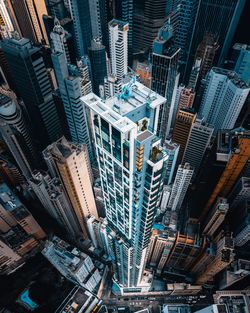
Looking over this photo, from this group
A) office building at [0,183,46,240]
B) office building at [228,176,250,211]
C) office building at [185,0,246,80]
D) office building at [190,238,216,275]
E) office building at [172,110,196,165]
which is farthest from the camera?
office building at [185,0,246,80]

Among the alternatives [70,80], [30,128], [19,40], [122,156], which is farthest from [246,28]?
[122,156]

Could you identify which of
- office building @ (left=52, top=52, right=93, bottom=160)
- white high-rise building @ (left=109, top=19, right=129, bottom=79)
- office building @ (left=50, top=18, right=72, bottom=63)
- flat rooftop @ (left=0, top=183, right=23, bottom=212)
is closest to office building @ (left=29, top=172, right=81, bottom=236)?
flat rooftop @ (left=0, top=183, right=23, bottom=212)

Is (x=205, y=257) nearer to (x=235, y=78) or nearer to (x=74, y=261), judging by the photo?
(x=74, y=261)

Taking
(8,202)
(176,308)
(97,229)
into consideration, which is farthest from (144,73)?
(176,308)

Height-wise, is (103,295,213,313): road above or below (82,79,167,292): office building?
below

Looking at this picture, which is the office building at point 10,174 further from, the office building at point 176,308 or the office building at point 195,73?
the office building at point 195,73

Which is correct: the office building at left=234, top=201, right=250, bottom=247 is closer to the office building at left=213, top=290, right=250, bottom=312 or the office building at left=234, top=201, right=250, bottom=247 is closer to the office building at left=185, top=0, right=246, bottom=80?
the office building at left=213, top=290, right=250, bottom=312

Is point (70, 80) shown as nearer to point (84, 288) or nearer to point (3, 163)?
point (3, 163)
